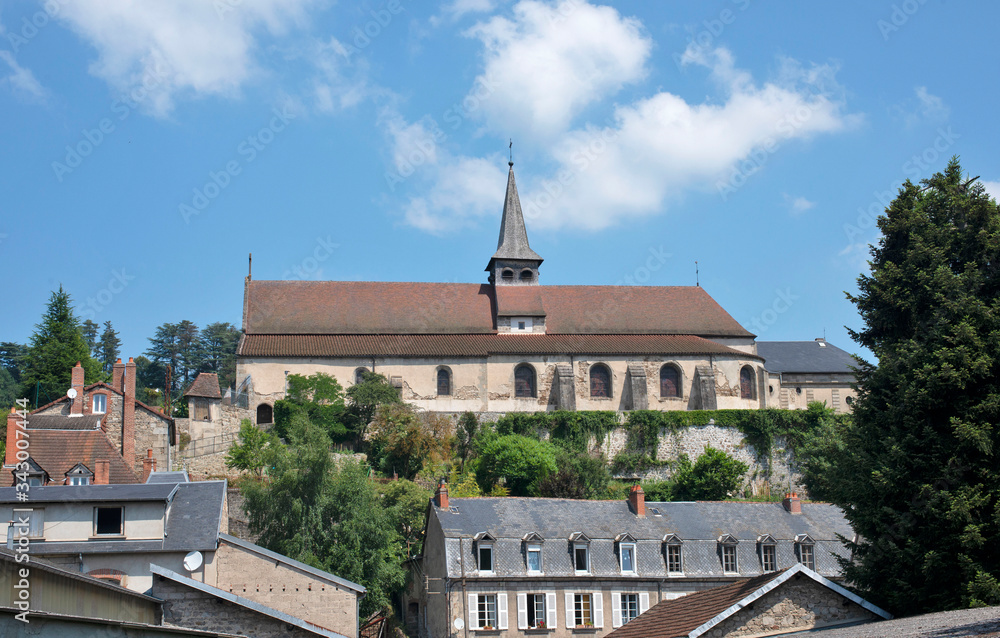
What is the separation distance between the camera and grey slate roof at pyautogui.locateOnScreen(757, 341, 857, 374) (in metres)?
56.9

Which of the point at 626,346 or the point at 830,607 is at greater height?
the point at 626,346

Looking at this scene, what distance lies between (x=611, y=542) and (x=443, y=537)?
203 inches

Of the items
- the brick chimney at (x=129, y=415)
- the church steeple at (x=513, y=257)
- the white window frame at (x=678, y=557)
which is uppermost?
the church steeple at (x=513, y=257)

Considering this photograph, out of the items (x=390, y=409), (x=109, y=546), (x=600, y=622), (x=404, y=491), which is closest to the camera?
(x=109, y=546)

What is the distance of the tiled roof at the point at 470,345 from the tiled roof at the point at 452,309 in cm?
58

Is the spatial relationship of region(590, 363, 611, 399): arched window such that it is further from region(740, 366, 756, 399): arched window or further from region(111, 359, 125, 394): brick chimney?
region(111, 359, 125, 394): brick chimney

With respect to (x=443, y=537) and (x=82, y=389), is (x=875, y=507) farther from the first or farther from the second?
(x=82, y=389)

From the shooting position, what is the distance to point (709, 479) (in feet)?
132

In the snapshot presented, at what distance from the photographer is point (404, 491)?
35.9 metres

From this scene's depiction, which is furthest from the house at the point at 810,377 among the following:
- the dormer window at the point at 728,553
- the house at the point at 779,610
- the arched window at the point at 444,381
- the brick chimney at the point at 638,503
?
the house at the point at 779,610

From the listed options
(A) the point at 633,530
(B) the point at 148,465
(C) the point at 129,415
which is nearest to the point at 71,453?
(B) the point at 148,465

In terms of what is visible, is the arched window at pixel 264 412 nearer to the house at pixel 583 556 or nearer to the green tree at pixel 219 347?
the house at pixel 583 556

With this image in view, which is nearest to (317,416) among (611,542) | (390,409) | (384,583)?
(390,409)

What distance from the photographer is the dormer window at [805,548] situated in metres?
29.9
